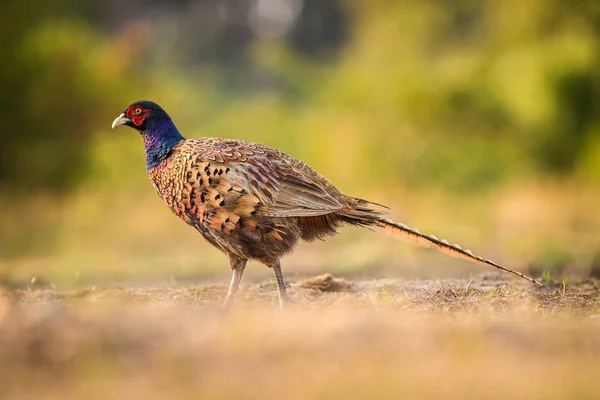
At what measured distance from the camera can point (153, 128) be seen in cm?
661

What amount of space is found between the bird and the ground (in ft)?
3.79

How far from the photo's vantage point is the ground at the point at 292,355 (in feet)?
11.8

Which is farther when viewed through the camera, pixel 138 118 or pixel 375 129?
pixel 375 129

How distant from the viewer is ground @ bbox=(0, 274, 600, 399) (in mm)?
3611

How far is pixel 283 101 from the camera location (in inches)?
784

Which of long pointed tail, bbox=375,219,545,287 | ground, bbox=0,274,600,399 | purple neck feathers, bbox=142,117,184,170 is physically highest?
purple neck feathers, bbox=142,117,184,170

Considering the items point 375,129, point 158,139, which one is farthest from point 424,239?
point 375,129

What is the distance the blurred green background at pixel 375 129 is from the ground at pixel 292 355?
572 cm

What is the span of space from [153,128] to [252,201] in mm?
1140

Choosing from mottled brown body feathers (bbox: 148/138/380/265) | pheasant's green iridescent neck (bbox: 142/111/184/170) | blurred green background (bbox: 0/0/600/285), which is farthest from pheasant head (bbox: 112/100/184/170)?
blurred green background (bbox: 0/0/600/285)

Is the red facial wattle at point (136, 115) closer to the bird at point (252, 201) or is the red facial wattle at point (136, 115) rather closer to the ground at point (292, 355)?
the bird at point (252, 201)

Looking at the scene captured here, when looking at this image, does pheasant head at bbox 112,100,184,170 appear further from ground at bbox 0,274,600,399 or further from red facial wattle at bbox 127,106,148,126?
ground at bbox 0,274,600,399

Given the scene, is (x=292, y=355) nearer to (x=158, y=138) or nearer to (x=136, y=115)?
(x=158, y=138)

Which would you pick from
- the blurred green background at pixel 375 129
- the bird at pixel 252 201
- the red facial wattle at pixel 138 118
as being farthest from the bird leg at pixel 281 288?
the blurred green background at pixel 375 129
